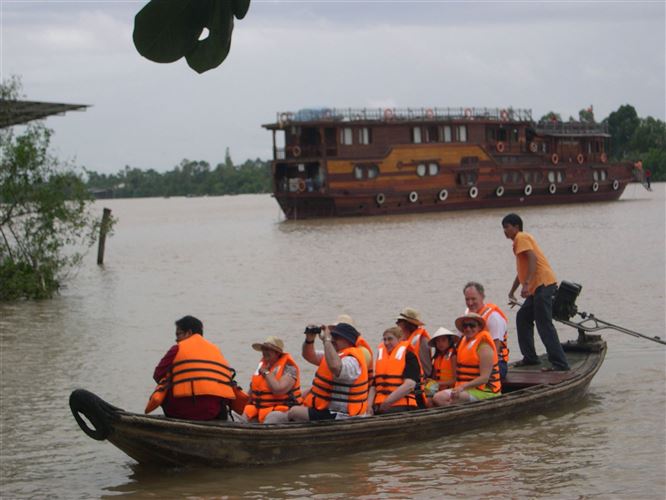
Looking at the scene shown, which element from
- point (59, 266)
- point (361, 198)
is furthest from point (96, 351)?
point (361, 198)

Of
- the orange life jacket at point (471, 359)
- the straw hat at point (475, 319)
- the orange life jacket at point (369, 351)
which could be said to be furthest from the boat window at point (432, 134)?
the orange life jacket at point (369, 351)

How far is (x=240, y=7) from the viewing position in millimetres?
2668

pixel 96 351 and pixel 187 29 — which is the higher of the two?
pixel 187 29

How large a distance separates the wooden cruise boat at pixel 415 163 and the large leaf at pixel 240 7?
48512 mm

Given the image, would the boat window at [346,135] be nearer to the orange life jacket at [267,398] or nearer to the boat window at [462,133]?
the boat window at [462,133]

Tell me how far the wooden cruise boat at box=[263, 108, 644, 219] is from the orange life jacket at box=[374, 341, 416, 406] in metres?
41.5

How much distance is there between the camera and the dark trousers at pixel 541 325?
1122cm

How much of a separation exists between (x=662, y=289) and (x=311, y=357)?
48.2 ft

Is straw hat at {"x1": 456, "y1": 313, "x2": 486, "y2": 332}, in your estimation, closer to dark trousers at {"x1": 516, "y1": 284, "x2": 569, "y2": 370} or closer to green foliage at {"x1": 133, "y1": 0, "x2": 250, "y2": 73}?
dark trousers at {"x1": 516, "y1": 284, "x2": 569, "y2": 370}

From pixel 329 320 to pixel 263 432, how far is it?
38.1ft

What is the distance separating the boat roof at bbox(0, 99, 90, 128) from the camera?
22.8m

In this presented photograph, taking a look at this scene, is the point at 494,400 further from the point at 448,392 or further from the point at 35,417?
the point at 35,417

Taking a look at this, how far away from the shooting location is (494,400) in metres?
10.4

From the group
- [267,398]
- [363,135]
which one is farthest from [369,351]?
[363,135]
